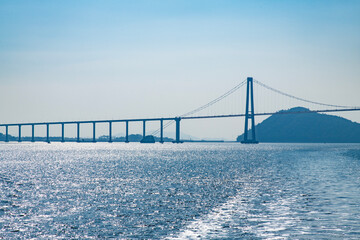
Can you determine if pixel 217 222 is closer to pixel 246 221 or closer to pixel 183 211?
pixel 246 221

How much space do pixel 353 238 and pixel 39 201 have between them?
1342cm

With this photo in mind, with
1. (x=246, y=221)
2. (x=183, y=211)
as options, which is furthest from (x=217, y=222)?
(x=183, y=211)

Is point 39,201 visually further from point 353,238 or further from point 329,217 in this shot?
point 353,238

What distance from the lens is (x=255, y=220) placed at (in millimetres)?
15586

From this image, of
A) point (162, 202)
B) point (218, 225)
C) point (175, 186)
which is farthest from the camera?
point (175, 186)

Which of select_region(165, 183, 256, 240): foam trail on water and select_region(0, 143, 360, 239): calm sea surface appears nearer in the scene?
select_region(165, 183, 256, 240): foam trail on water

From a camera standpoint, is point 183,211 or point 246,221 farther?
point 183,211

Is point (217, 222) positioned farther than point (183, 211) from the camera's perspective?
No

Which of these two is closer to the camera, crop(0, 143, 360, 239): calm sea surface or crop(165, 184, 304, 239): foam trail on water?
crop(165, 184, 304, 239): foam trail on water

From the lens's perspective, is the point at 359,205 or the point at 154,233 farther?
the point at 359,205

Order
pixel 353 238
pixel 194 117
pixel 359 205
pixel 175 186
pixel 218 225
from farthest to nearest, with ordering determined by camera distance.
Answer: pixel 194 117 → pixel 175 186 → pixel 359 205 → pixel 218 225 → pixel 353 238

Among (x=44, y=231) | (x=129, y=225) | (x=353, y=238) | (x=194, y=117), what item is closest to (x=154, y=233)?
(x=129, y=225)

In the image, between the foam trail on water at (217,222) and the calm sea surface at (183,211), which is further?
the calm sea surface at (183,211)

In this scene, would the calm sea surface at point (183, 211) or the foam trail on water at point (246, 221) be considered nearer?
the foam trail on water at point (246, 221)
